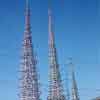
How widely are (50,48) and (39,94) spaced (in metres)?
21.6

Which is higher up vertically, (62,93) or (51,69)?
(51,69)

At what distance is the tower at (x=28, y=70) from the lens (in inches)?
6747

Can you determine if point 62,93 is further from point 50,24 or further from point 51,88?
point 50,24

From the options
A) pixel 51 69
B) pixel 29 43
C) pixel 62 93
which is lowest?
pixel 62 93

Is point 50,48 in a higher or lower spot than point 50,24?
lower

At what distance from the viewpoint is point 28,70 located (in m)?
176

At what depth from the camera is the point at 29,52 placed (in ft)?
583

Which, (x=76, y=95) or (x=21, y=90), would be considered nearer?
(x=21, y=90)

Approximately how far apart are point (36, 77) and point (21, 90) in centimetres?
1272

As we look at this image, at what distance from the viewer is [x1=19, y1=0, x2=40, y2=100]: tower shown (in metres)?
171

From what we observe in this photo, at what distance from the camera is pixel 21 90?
170375 mm

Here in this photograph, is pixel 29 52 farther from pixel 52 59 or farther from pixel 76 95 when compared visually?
pixel 76 95

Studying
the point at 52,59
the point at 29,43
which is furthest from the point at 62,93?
the point at 29,43

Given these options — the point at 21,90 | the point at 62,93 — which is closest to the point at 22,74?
the point at 21,90
